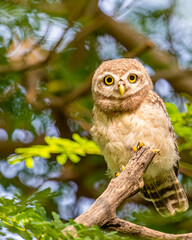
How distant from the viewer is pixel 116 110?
4.24 m

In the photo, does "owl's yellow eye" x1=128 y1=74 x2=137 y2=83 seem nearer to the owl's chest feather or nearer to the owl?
the owl

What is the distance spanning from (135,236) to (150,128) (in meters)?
1.30

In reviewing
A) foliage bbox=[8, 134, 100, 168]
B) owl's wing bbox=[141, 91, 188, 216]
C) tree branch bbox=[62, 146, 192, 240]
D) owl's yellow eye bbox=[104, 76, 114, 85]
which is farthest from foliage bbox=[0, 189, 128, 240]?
owl's wing bbox=[141, 91, 188, 216]

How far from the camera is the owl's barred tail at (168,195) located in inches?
184

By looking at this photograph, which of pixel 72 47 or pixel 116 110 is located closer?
pixel 116 110

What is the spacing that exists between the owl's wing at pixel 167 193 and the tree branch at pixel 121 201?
149 cm

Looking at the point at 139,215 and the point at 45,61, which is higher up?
the point at 45,61

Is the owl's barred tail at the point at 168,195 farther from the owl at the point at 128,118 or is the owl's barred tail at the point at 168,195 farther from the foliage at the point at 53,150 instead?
the foliage at the point at 53,150

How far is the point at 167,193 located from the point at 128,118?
1.20 metres

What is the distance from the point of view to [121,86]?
13.6 feet

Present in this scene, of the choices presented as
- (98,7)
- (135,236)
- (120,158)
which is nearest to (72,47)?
(98,7)

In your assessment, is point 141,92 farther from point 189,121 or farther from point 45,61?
point 45,61

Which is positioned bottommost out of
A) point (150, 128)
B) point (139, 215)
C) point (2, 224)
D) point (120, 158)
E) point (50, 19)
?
point (139, 215)

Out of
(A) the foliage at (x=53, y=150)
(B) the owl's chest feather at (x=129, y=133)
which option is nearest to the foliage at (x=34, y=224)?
(A) the foliage at (x=53, y=150)
